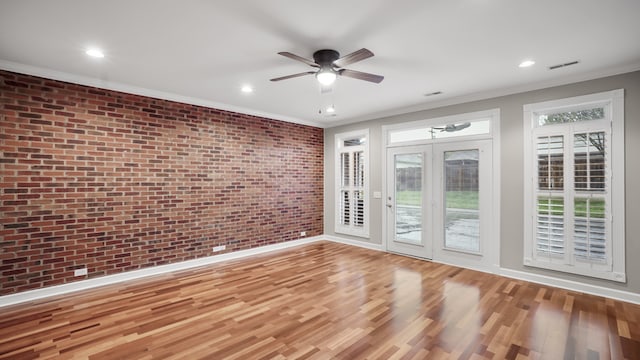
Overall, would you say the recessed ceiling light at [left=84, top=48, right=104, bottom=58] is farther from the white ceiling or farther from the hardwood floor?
the hardwood floor

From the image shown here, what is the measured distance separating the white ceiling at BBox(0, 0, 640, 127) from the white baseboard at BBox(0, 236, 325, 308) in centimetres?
257

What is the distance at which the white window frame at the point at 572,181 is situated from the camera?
3385 millimetres

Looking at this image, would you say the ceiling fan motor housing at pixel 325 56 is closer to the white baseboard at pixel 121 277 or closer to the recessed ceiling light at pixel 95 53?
the recessed ceiling light at pixel 95 53

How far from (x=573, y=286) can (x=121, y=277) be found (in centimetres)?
597

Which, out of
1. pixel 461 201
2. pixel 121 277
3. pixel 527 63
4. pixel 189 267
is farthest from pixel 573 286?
pixel 121 277

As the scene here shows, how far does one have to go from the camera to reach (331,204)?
6703mm

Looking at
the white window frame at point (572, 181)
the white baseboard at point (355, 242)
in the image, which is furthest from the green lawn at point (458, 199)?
the white baseboard at point (355, 242)

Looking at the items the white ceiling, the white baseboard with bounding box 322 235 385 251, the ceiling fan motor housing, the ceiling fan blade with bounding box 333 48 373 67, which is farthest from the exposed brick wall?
the ceiling fan blade with bounding box 333 48 373 67

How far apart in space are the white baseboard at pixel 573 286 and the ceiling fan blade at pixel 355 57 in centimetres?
373

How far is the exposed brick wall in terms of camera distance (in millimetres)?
3357

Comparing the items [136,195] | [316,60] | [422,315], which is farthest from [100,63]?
[422,315]

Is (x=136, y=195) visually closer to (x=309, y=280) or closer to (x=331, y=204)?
(x=309, y=280)

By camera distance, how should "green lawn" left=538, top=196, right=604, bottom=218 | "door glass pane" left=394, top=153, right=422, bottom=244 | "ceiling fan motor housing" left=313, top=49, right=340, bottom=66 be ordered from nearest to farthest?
"ceiling fan motor housing" left=313, top=49, right=340, bottom=66, "green lawn" left=538, top=196, right=604, bottom=218, "door glass pane" left=394, top=153, right=422, bottom=244

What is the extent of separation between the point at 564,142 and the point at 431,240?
2.35 m
